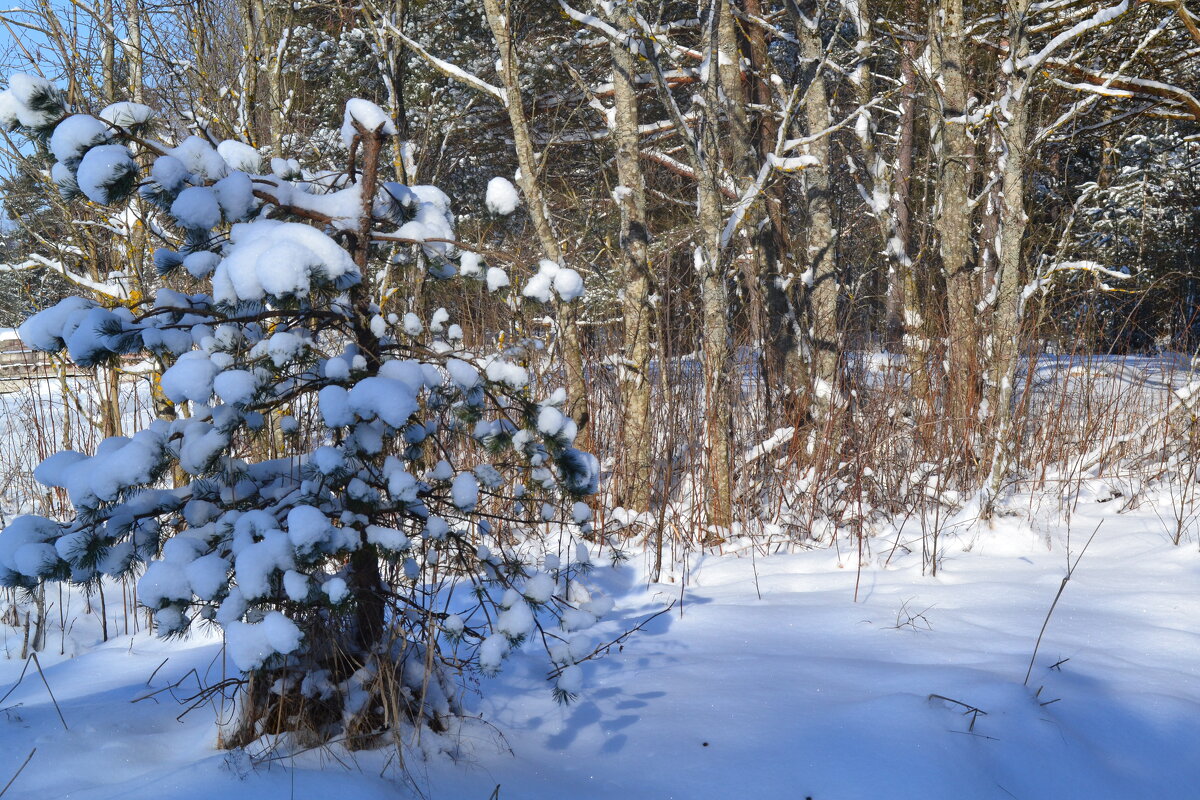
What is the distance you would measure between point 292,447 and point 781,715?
154 cm

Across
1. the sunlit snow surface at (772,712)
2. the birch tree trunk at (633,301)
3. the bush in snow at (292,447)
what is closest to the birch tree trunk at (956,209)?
the sunlit snow surface at (772,712)

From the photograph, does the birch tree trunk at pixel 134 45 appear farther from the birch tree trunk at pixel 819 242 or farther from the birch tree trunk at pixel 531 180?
the birch tree trunk at pixel 819 242

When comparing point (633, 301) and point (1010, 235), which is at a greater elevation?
point (1010, 235)

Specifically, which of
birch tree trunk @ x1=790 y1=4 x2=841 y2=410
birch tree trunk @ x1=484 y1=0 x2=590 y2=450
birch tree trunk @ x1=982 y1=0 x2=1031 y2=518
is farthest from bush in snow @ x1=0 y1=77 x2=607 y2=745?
birch tree trunk @ x1=790 y1=4 x2=841 y2=410

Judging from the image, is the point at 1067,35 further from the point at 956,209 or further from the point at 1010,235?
the point at 956,209

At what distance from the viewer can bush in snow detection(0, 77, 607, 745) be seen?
5.96 feet

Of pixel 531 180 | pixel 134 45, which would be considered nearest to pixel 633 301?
pixel 531 180

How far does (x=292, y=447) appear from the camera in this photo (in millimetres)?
2094

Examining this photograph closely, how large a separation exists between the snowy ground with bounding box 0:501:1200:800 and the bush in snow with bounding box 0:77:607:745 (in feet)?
0.74

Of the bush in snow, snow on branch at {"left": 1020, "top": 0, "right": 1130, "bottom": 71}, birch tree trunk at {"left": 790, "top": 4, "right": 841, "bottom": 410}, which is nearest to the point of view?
the bush in snow

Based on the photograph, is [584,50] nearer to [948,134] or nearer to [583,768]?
[948,134]

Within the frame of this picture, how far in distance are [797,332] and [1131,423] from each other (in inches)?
91.8

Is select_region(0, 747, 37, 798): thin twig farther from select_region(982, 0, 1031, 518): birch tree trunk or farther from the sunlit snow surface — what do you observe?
select_region(982, 0, 1031, 518): birch tree trunk

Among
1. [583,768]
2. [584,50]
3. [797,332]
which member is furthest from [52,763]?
[584,50]
